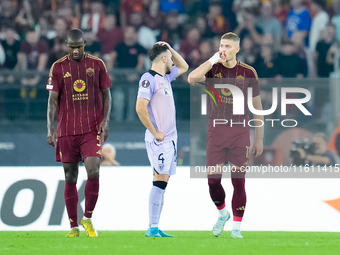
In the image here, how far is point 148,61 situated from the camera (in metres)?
14.5

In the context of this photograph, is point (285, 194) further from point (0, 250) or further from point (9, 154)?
point (9, 154)

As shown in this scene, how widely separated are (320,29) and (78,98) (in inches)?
347

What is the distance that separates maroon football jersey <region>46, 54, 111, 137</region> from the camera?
812cm

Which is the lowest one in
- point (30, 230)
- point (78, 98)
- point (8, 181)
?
point (30, 230)

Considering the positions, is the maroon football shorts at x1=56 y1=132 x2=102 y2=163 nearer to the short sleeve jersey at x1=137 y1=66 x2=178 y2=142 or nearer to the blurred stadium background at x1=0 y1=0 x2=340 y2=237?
the short sleeve jersey at x1=137 y1=66 x2=178 y2=142

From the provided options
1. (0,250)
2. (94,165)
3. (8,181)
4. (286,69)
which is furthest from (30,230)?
(286,69)

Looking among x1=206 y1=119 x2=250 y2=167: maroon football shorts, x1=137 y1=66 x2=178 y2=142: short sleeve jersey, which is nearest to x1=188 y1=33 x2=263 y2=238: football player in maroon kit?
x1=206 y1=119 x2=250 y2=167: maroon football shorts

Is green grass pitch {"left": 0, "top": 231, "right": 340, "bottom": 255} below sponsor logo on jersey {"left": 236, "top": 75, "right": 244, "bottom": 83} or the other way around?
below

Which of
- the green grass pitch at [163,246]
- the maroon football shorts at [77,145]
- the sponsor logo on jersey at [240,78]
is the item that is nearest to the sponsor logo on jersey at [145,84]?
the maroon football shorts at [77,145]

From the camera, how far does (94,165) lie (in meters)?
8.01

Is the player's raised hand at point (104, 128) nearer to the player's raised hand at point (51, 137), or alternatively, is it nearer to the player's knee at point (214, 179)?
the player's raised hand at point (51, 137)

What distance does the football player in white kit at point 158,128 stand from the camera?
313 inches

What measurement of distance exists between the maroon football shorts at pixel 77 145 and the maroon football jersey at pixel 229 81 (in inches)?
57.4

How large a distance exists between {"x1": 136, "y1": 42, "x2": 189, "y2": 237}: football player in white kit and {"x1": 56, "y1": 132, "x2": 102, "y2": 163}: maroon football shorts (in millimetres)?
633
